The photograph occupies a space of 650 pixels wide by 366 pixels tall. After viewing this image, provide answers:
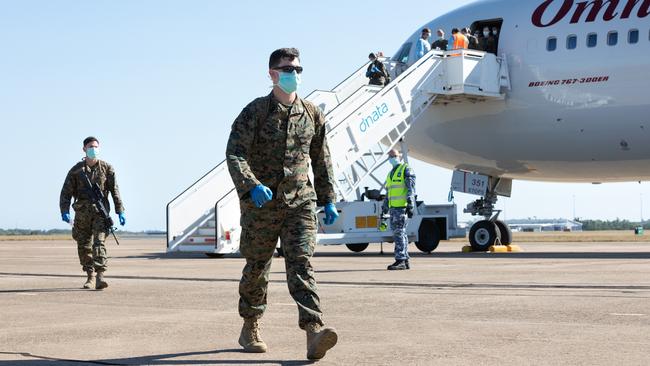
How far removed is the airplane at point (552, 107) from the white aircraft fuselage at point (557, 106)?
0.08ft

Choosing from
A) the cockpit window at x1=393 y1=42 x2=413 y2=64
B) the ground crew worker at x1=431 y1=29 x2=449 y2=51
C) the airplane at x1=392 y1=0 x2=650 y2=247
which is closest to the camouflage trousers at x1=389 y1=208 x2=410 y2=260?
the airplane at x1=392 y1=0 x2=650 y2=247

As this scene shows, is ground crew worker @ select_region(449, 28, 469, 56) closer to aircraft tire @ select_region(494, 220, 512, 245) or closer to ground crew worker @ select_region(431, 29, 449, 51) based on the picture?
ground crew worker @ select_region(431, 29, 449, 51)

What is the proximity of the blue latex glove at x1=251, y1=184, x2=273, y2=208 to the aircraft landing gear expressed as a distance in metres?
19.8

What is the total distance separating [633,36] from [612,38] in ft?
1.56

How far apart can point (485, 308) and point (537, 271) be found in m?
5.97

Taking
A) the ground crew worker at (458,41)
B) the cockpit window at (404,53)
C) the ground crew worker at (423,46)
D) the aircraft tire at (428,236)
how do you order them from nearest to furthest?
the ground crew worker at (458,41)
the aircraft tire at (428,236)
the ground crew worker at (423,46)
the cockpit window at (404,53)

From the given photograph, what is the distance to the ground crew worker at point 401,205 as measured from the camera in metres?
15.6

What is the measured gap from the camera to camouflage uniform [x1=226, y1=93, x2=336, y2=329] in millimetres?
6633

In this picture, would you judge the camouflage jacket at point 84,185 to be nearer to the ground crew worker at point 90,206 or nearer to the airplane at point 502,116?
the ground crew worker at point 90,206

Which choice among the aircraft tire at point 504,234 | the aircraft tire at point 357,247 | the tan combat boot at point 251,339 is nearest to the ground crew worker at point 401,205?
the tan combat boot at point 251,339

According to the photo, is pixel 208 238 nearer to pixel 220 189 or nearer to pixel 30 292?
pixel 220 189

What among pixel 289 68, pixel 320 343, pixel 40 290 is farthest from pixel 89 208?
pixel 320 343

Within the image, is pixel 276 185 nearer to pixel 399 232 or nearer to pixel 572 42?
pixel 399 232

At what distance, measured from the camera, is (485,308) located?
912cm
